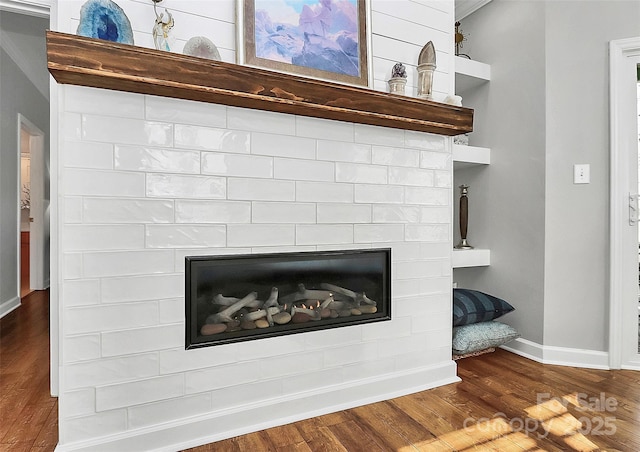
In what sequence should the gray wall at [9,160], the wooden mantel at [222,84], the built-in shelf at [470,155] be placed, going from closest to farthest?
the wooden mantel at [222,84]
the built-in shelf at [470,155]
the gray wall at [9,160]

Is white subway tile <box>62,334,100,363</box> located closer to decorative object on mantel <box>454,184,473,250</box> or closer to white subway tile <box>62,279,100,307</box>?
white subway tile <box>62,279,100,307</box>

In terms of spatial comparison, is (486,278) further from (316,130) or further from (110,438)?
(110,438)

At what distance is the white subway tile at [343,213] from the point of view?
5.81ft

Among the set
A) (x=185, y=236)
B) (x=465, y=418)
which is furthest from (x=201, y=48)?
(x=465, y=418)

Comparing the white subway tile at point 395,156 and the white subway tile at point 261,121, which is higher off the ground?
the white subway tile at point 261,121

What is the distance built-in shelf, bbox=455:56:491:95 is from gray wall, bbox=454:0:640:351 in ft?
0.40

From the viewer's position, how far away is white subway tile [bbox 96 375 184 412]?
1.38 m

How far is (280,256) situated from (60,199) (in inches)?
33.2

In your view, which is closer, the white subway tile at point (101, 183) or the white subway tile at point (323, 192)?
the white subway tile at point (101, 183)

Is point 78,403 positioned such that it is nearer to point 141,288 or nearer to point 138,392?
point 138,392

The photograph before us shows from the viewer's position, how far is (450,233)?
6.99 ft

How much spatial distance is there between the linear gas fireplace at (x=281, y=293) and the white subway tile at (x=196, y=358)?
0.09 ft

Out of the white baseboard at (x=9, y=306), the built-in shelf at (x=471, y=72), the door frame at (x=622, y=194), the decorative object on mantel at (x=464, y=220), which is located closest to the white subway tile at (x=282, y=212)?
the decorative object on mantel at (x=464, y=220)

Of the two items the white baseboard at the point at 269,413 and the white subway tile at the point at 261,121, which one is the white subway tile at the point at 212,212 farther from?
the white baseboard at the point at 269,413
